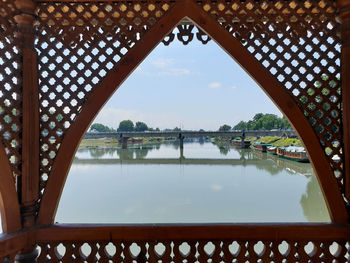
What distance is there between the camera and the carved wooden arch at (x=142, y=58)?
5.37 feet

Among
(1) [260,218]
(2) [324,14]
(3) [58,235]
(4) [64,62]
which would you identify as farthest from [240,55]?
(1) [260,218]

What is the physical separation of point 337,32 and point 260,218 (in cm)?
677

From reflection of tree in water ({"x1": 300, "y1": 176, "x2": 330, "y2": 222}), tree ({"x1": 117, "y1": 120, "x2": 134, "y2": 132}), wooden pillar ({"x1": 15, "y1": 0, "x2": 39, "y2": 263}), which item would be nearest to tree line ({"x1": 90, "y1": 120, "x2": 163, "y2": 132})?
tree ({"x1": 117, "y1": 120, "x2": 134, "y2": 132})

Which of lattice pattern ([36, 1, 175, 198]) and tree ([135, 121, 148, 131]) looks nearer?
lattice pattern ([36, 1, 175, 198])

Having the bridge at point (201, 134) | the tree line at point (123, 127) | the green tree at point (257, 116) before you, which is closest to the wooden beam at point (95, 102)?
the bridge at point (201, 134)

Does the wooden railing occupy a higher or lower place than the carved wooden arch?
lower

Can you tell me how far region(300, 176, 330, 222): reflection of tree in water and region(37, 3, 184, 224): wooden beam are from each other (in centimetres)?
779

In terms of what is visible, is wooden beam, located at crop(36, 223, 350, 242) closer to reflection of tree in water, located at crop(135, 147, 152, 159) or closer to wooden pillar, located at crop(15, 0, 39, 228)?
wooden pillar, located at crop(15, 0, 39, 228)

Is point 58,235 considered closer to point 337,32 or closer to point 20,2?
point 20,2

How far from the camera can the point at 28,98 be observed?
1647 mm

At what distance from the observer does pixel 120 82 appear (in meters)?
1.72

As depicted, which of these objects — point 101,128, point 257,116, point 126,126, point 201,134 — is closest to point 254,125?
point 257,116

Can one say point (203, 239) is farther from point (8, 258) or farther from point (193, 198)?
point (193, 198)

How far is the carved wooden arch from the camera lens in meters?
1.64
